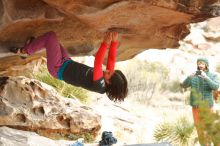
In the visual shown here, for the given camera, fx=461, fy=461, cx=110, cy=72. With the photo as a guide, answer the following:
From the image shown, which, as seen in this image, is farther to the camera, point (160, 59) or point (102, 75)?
point (160, 59)

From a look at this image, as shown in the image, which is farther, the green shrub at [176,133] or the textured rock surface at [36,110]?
the green shrub at [176,133]

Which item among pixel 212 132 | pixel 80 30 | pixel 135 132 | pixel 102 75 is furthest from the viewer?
pixel 135 132

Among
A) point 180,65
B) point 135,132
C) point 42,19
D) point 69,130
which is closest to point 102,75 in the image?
point 42,19

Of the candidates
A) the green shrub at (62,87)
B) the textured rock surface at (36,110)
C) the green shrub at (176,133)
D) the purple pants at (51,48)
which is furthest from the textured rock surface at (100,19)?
the green shrub at (62,87)

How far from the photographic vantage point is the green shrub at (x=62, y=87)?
35.2 ft

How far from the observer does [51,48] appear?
18.2 feet

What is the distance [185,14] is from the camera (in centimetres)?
509

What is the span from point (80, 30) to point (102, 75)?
1.23 metres

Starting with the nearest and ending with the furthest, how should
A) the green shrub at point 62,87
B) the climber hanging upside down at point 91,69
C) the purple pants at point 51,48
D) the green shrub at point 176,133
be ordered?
the climber hanging upside down at point 91,69, the purple pants at point 51,48, the green shrub at point 176,133, the green shrub at point 62,87

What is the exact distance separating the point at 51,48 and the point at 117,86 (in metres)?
0.93

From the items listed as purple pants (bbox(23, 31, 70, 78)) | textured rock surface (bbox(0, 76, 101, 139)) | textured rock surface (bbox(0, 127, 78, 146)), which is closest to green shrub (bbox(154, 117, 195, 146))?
textured rock surface (bbox(0, 76, 101, 139))

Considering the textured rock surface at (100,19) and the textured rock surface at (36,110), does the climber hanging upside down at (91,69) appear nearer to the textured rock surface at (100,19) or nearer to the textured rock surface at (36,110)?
the textured rock surface at (100,19)

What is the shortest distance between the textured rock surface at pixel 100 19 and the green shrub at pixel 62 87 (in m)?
3.86

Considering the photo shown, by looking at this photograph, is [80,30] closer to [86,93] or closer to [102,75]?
[102,75]
